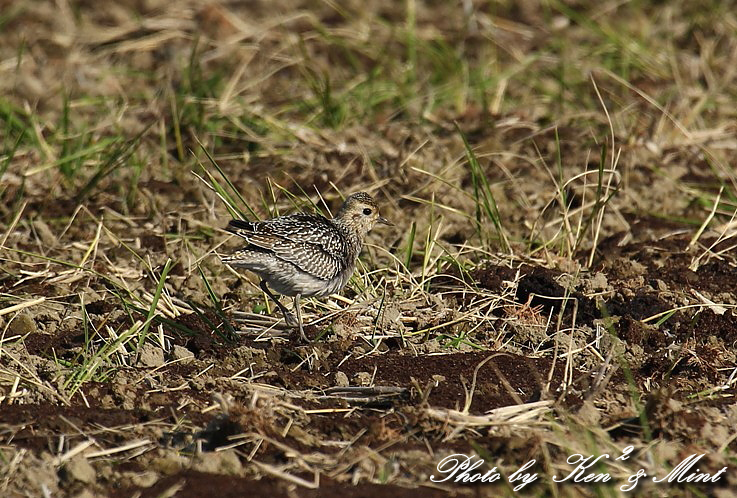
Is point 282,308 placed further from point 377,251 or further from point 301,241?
point 377,251

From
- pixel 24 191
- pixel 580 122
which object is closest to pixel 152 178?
pixel 24 191

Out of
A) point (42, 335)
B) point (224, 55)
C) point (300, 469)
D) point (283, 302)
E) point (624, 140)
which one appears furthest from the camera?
point (224, 55)

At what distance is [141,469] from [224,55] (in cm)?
689

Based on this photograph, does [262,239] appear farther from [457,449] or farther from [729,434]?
[729,434]

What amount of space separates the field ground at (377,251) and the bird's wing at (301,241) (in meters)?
0.29

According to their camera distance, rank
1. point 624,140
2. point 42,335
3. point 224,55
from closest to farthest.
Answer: point 42,335
point 624,140
point 224,55

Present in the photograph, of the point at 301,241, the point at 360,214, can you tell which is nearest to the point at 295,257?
the point at 301,241

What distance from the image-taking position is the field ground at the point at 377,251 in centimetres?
505

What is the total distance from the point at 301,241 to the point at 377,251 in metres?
1.12

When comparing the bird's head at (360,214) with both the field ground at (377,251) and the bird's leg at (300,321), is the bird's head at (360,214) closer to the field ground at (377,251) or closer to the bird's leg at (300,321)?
the field ground at (377,251)

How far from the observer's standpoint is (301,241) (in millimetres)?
6684

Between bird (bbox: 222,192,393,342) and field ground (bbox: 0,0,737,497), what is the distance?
0.22 metres

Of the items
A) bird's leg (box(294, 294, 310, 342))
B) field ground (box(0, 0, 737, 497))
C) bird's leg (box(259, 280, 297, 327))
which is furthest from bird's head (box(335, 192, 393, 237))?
bird's leg (box(294, 294, 310, 342))

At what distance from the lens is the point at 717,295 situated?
6805 millimetres
